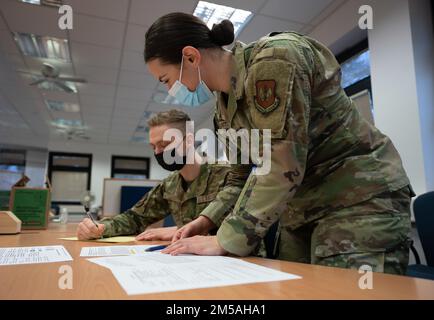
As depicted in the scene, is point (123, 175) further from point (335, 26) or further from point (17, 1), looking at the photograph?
point (335, 26)

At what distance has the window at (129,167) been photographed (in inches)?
360

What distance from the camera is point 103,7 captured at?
2.80 meters

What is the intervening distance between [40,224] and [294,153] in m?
1.93

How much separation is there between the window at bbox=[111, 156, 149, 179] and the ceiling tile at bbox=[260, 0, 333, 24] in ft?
23.4

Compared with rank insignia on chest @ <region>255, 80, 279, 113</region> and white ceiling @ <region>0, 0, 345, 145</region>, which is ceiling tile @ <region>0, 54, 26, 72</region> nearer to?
white ceiling @ <region>0, 0, 345, 145</region>

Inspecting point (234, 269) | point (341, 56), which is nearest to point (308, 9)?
point (341, 56)

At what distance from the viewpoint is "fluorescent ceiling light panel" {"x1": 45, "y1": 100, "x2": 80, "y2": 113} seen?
17.6ft

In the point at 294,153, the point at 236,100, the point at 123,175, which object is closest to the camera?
the point at 294,153

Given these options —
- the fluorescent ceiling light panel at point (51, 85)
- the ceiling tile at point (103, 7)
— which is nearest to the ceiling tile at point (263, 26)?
the ceiling tile at point (103, 7)

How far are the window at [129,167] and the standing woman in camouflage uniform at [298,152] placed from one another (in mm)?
8599

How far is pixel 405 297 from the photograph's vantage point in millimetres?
378

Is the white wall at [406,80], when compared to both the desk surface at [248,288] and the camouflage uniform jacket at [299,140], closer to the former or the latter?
the camouflage uniform jacket at [299,140]

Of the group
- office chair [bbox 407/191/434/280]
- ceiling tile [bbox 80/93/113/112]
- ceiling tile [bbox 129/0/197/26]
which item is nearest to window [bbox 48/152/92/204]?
ceiling tile [bbox 80/93/113/112]

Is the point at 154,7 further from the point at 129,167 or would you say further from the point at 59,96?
the point at 129,167
